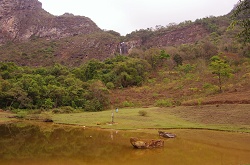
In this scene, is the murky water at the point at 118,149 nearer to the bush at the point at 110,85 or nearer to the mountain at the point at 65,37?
the bush at the point at 110,85

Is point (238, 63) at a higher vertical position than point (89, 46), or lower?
lower

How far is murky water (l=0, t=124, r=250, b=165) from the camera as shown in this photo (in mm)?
12320

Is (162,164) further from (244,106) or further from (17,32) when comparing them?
(17,32)

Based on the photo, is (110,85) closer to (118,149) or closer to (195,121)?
(195,121)

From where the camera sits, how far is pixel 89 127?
2341cm

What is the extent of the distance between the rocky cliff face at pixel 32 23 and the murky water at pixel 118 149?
113m

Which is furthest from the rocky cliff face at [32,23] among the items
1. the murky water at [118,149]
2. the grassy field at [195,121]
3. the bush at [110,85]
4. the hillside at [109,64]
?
the murky water at [118,149]

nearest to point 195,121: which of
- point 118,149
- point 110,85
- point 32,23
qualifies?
point 118,149

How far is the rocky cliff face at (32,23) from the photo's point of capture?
397 feet

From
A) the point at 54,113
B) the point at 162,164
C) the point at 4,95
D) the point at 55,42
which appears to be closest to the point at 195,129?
the point at 162,164

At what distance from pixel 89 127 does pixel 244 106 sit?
16273 millimetres

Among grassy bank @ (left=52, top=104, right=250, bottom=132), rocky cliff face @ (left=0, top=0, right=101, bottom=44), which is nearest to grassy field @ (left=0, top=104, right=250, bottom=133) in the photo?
grassy bank @ (left=52, top=104, right=250, bottom=132)

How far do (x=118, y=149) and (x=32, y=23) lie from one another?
128m

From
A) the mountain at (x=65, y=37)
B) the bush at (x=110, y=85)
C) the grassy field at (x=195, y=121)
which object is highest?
the mountain at (x=65, y=37)
